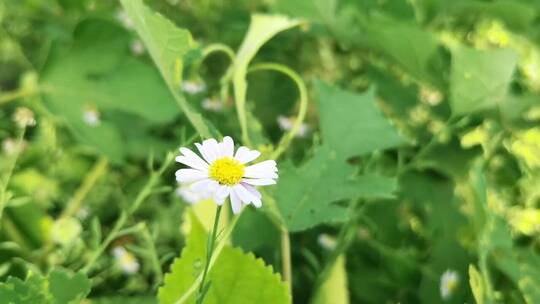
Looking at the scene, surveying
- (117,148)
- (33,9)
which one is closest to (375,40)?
(117,148)

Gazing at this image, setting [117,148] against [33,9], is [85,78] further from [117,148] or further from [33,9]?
[33,9]

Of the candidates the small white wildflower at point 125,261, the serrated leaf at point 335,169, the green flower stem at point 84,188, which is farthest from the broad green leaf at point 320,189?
the green flower stem at point 84,188

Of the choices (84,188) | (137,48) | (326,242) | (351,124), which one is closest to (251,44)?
(351,124)

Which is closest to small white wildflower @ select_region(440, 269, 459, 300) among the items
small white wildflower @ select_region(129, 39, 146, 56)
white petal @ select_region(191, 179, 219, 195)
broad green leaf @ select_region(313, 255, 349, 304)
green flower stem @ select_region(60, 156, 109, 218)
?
broad green leaf @ select_region(313, 255, 349, 304)

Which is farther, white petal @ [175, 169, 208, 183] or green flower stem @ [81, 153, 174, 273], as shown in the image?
green flower stem @ [81, 153, 174, 273]

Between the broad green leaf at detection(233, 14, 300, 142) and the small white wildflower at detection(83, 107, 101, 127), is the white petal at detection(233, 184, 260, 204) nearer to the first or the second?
the broad green leaf at detection(233, 14, 300, 142)

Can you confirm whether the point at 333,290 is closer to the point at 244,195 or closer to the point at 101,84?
the point at 244,195

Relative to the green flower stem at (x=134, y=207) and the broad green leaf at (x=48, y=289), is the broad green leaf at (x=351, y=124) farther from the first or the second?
the broad green leaf at (x=48, y=289)
